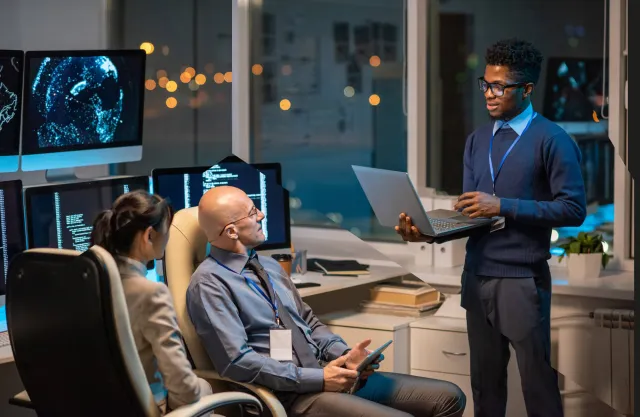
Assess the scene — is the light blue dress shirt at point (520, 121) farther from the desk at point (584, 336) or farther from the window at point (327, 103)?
the window at point (327, 103)

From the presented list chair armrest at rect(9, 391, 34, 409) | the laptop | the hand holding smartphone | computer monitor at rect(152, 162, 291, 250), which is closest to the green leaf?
the laptop

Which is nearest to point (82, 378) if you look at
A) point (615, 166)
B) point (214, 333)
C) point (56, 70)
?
point (214, 333)

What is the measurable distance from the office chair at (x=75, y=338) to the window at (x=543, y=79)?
8.16ft

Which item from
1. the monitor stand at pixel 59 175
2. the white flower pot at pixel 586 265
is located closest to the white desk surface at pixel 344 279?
the white flower pot at pixel 586 265

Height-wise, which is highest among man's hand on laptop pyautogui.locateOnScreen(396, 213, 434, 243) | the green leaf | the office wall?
the office wall

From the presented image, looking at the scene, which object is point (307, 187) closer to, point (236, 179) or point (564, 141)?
point (236, 179)

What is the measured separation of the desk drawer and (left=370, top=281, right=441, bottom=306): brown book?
0.17 m

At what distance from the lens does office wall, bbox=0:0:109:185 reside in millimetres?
3951

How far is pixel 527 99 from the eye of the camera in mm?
3268

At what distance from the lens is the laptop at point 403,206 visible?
10.3ft

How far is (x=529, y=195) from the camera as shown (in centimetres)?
324

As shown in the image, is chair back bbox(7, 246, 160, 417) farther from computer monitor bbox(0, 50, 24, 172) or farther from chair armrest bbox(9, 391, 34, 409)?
computer monitor bbox(0, 50, 24, 172)

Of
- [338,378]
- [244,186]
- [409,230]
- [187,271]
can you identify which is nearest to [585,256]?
[409,230]

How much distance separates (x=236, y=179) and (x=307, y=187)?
1100 mm
